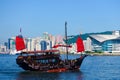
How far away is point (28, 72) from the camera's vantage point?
70.4m

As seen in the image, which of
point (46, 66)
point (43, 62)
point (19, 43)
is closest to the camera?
point (46, 66)

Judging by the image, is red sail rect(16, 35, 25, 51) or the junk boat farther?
red sail rect(16, 35, 25, 51)

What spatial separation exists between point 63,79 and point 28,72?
46.4ft

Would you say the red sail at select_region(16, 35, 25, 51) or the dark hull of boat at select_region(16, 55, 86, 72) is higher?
the red sail at select_region(16, 35, 25, 51)

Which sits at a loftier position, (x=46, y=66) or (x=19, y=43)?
(x=19, y=43)

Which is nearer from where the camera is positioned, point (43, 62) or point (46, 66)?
point (46, 66)

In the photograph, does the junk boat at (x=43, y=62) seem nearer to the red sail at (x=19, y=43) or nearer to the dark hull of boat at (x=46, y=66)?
the dark hull of boat at (x=46, y=66)

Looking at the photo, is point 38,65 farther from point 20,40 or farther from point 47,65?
point 20,40

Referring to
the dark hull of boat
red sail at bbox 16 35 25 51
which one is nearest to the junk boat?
the dark hull of boat

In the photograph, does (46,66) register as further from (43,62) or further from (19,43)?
(19,43)

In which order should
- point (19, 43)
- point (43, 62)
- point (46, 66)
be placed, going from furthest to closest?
1. point (19, 43)
2. point (43, 62)
3. point (46, 66)

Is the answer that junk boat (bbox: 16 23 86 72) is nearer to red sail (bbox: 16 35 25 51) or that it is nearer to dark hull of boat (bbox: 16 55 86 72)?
dark hull of boat (bbox: 16 55 86 72)

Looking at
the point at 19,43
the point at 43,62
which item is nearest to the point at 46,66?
the point at 43,62

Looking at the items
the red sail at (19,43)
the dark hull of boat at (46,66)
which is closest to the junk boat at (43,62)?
the dark hull of boat at (46,66)
